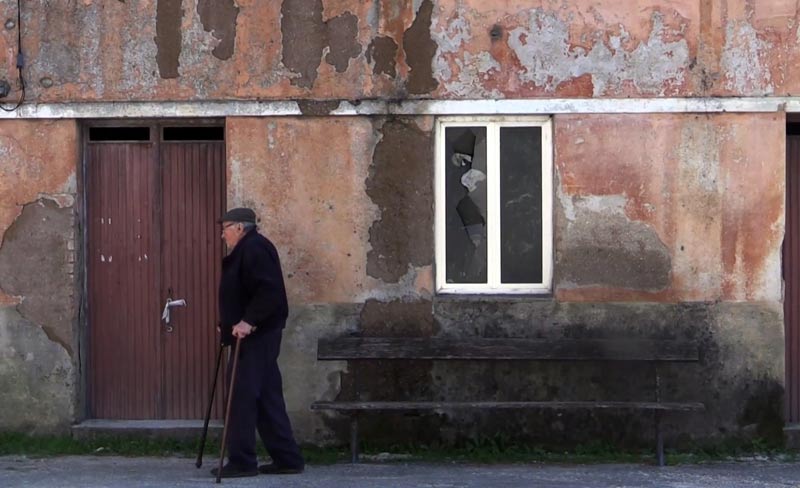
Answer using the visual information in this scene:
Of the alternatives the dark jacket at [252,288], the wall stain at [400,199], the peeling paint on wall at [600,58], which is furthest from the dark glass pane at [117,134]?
the peeling paint on wall at [600,58]

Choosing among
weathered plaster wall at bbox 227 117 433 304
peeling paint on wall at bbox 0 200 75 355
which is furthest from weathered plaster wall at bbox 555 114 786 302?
peeling paint on wall at bbox 0 200 75 355

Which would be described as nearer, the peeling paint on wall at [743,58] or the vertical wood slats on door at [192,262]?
the peeling paint on wall at [743,58]

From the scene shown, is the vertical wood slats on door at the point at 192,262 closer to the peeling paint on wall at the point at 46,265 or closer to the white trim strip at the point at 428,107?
the white trim strip at the point at 428,107

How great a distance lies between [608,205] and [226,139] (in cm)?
294

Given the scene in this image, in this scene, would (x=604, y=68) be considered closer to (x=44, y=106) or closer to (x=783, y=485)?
(x=783, y=485)

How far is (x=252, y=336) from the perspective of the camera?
26.7 ft

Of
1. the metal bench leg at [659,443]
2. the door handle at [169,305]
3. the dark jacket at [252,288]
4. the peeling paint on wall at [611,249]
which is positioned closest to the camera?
the dark jacket at [252,288]

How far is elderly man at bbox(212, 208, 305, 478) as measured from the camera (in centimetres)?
808


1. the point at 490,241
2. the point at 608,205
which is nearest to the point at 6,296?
the point at 490,241

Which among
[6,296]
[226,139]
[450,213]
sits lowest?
[6,296]

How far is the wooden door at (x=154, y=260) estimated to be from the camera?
30.9 ft

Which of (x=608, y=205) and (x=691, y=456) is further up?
(x=608, y=205)

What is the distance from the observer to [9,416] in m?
9.30

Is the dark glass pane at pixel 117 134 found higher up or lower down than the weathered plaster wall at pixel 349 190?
higher up
